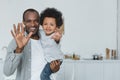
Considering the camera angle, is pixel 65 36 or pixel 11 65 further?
pixel 65 36

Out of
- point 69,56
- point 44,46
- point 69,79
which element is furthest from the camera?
point 69,56

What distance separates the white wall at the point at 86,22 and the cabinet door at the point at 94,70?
0.23 metres

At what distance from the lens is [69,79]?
3.07 meters

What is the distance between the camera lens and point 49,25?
1.09 metres

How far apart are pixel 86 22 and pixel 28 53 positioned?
243 centimetres

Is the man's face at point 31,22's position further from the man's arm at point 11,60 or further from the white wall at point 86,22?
the white wall at point 86,22

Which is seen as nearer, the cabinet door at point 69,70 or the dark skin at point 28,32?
the dark skin at point 28,32

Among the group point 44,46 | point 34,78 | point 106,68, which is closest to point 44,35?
point 44,46

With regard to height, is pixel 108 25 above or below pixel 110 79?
above

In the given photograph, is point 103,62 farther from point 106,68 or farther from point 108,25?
point 108,25

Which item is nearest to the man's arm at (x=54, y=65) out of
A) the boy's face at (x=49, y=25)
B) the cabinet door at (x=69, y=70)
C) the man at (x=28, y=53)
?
the man at (x=28, y=53)

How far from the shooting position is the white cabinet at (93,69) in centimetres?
313

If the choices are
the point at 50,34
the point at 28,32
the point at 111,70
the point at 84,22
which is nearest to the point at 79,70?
the point at 111,70

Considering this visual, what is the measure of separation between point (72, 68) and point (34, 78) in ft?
7.15
